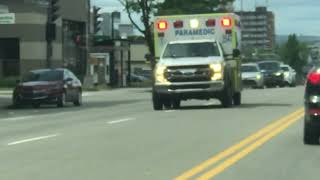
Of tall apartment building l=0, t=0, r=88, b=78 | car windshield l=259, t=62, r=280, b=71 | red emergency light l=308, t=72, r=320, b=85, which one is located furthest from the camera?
tall apartment building l=0, t=0, r=88, b=78

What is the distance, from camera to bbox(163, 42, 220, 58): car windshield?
83.7 ft

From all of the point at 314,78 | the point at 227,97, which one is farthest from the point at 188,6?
the point at 314,78

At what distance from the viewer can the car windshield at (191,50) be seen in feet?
83.7

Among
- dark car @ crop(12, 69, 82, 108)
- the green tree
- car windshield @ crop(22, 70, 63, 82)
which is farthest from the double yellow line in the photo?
the green tree

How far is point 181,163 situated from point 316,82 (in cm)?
305

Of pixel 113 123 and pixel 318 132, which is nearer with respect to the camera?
pixel 318 132

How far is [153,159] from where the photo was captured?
41.4 ft

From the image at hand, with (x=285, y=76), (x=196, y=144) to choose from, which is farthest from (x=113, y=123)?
(x=285, y=76)

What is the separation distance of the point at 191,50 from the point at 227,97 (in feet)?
6.07

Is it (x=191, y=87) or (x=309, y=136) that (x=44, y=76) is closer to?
(x=191, y=87)

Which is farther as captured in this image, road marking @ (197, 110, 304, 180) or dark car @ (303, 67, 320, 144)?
dark car @ (303, 67, 320, 144)

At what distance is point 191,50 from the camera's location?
25.6m

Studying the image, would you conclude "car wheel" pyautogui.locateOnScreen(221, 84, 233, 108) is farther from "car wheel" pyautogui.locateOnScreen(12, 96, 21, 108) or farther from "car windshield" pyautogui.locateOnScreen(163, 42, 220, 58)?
"car wheel" pyautogui.locateOnScreen(12, 96, 21, 108)

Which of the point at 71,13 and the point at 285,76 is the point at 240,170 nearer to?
the point at 285,76
